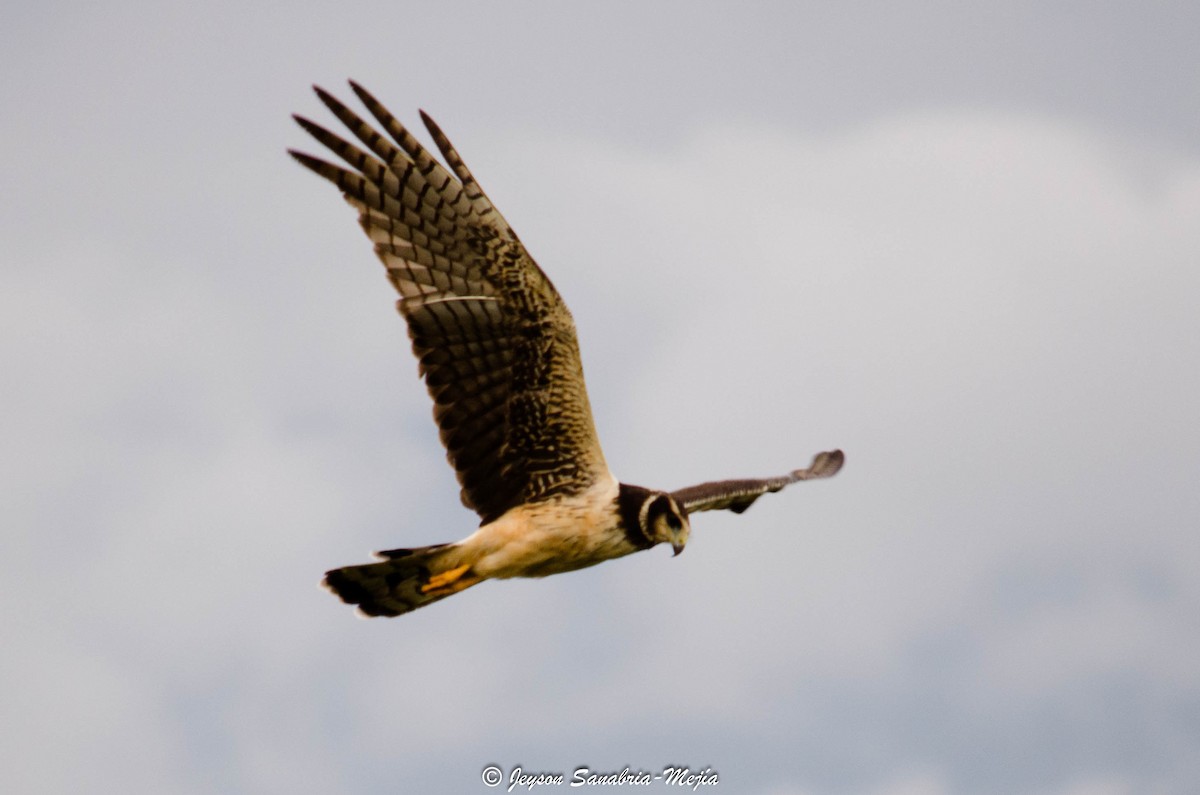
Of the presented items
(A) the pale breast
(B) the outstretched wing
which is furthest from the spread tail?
(B) the outstretched wing

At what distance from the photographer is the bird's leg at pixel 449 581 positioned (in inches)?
433

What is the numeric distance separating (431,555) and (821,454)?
412 centimetres

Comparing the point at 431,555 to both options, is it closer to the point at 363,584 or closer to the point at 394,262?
the point at 363,584

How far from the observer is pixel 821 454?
45.8ft

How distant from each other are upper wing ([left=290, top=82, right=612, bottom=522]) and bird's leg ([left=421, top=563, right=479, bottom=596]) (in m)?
0.37

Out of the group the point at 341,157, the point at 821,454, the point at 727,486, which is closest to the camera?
the point at 341,157

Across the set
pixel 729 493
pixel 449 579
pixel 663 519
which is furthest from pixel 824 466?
pixel 449 579

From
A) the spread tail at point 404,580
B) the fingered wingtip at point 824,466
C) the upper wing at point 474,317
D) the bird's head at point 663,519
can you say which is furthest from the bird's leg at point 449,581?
the fingered wingtip at point 824,466

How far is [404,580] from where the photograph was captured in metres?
11.0

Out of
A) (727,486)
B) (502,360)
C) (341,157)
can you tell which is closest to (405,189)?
(341,157)

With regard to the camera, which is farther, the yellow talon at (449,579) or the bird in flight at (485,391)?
the yellow talon at (449,579)

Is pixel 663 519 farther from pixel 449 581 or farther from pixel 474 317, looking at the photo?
pixel 474 317

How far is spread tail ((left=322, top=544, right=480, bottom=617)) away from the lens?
10.9 m

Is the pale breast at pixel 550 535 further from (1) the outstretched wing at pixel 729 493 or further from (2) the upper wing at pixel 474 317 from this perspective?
(1) the outstretched wing at pixel 729 493
